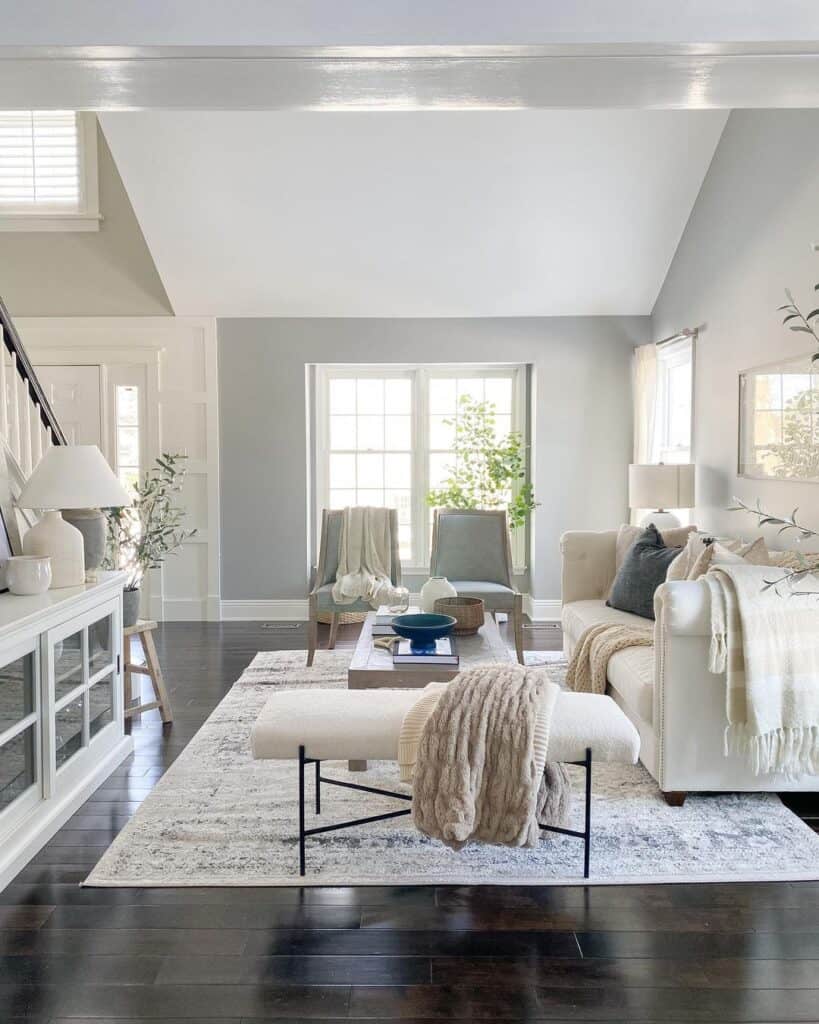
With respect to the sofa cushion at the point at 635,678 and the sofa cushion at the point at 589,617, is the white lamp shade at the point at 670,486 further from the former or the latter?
the sofa cushion at the point at 635,678

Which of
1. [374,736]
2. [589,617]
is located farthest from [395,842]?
[589,617]

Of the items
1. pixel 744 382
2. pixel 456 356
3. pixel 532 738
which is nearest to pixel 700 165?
pixel 744 382

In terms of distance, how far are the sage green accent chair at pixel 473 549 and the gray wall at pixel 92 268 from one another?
2713 millimetres

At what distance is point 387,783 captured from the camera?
3.45 m

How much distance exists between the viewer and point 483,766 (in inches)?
103

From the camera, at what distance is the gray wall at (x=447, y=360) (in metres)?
6.70

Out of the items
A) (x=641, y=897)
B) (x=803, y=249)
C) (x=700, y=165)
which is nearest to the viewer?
(x=641, y=897)

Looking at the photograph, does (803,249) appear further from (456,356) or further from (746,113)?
(456,356)

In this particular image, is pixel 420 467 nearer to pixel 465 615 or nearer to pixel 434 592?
pixel 434 592

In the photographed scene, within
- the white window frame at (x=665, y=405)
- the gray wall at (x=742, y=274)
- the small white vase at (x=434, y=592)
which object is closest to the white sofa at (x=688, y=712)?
the gray wall at (x=742, y=274)

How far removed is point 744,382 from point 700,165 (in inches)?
59.8

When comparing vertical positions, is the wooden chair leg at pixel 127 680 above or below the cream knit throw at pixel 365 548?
below

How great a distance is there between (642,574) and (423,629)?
1387 millimetres

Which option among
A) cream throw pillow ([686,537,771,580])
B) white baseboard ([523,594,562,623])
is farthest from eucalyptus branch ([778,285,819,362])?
white baseboard ([523,594,562,623])
